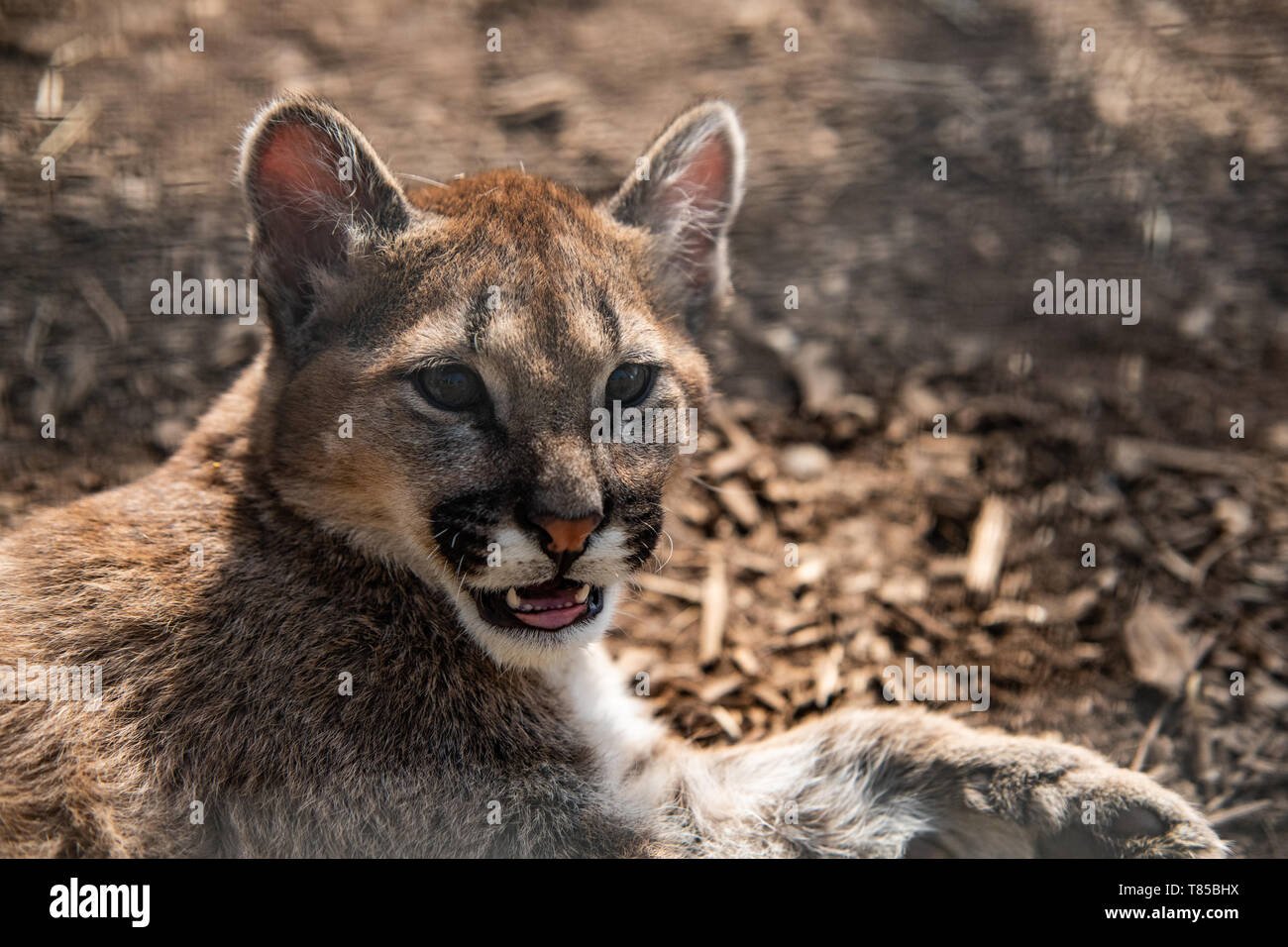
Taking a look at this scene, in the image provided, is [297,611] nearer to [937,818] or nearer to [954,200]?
[937,818]

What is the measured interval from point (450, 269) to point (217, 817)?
2.27 m

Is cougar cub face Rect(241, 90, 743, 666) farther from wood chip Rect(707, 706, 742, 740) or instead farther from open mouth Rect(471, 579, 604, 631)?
wood chip Rect(707, 706, 742, 740)

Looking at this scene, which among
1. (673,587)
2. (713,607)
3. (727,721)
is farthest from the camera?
(673,587)

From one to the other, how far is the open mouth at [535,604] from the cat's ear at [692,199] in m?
1.65

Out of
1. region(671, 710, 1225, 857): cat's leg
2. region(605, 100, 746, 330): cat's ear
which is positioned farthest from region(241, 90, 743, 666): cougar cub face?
region(671, 710, 1225, 857): cat's leg

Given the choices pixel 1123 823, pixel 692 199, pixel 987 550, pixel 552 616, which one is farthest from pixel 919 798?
pixel 692 199

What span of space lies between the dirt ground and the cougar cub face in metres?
0.88

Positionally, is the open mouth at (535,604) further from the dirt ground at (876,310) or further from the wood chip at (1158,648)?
the wood chip at (1158,648)

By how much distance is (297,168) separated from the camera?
442 cm

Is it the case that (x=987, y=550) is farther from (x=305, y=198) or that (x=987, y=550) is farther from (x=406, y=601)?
(x=305, y=198)

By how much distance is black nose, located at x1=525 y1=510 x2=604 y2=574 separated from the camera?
3.86m

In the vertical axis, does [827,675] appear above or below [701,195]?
below

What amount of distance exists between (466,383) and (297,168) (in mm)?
1175

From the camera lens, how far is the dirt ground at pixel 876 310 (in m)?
5.75
